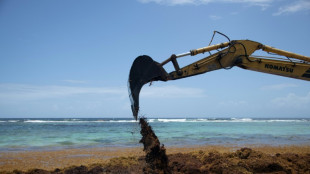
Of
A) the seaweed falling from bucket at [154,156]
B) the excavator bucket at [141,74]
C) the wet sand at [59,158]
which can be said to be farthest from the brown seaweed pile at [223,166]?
the excavator bucket at [141,74]

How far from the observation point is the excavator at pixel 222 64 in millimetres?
7500

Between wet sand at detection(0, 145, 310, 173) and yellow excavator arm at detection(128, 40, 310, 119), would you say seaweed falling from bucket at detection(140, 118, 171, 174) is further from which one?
wet sand at detection(0, 145, 310, 173)

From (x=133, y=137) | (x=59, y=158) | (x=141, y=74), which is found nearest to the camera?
(x=141, y=74)

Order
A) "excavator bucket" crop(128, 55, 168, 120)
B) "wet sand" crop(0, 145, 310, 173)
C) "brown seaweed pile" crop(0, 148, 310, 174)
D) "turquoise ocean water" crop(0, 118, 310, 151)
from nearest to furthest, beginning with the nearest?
"excavator bucket" crop(128, 55, 168, 120) < "brown seaweed pile" crop(0, 148, 310, 174) < "wet sand" crop(0, 145, 310, 173) < "turquoise ocean water" crop(0, 118, 310, 151)

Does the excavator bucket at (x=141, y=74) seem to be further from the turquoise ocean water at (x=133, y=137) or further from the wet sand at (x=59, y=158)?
the wet sand at (x=59, y=158)

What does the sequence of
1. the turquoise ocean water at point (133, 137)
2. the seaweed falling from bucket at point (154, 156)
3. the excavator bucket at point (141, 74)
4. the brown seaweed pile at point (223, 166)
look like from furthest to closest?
1. the turquoise ocean water at point (133, 137)
2. the brown seaweed pile at point (223, 166)
3. the seaweed falling from bucket at point (154, 156)
4. the excavator bucket at point (141, 74)

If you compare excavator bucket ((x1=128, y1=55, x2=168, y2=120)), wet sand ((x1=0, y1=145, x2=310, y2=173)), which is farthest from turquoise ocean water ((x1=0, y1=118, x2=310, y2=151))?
wet sand ((x1=0, y1=145, x2=310, y2=173))

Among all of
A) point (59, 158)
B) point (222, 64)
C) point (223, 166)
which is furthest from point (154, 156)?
point (59, 158)

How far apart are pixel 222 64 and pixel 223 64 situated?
0.04 meters

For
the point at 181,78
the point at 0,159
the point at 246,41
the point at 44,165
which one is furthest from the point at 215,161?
the point at 0,159

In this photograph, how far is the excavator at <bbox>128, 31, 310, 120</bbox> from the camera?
7.50 m

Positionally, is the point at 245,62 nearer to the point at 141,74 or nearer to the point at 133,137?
the point at 141,74

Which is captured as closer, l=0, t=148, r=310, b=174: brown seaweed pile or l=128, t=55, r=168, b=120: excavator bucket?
l=128, t=55, r=168, b=120: excavator bucket

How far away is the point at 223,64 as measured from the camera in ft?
27.0
